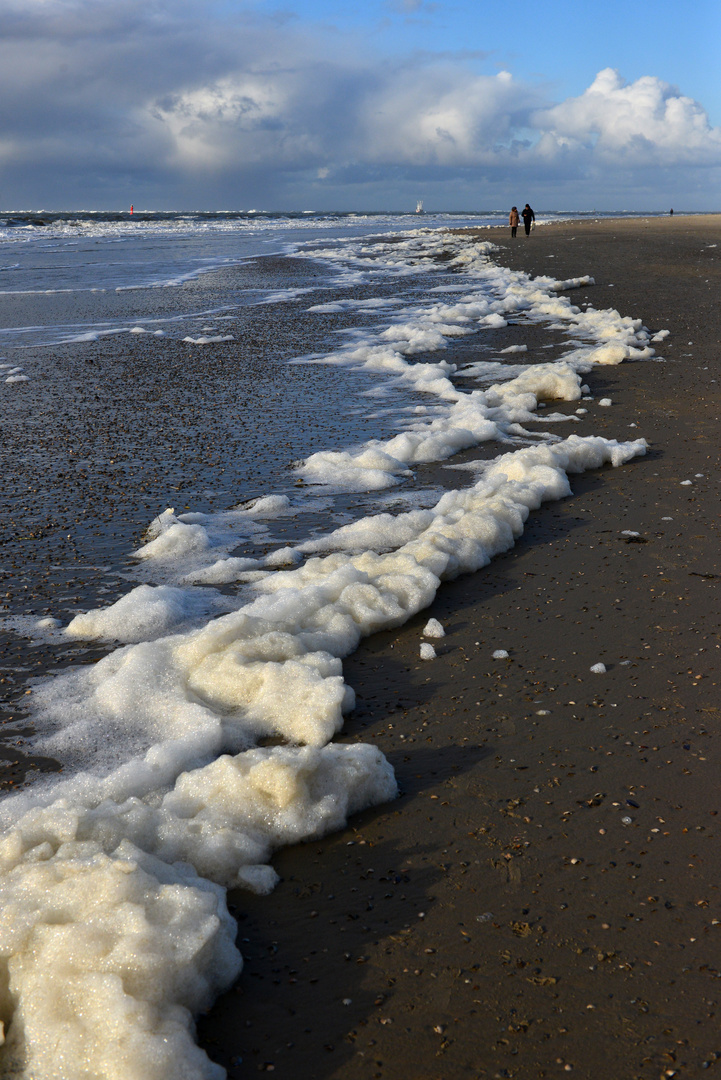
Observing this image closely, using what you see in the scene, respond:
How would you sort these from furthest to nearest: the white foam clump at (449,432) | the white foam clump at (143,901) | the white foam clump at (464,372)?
1. the white foam clump at (464,372)
2. the white foam clump at (449,432)
3. the white foam clump at (143,901)

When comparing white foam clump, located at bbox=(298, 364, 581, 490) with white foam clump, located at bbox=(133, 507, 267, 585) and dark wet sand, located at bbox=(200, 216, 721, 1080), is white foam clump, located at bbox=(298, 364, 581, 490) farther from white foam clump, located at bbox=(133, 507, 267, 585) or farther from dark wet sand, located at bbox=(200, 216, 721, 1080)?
dark wet sand, located at bbox=(200, 216, 721, 1080)

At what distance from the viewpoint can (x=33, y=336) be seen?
1532 centimetres

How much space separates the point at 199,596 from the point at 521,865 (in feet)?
9.01

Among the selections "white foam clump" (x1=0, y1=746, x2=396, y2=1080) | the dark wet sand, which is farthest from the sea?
the dark wet sand

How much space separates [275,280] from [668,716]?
2345 cm

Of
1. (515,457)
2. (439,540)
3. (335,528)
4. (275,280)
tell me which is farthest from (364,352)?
(275,280)

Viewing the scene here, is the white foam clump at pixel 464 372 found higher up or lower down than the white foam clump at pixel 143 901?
higher up

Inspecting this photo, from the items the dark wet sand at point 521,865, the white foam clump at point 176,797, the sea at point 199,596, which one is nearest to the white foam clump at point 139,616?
the sea at point 199,596

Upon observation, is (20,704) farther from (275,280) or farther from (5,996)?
(275,280)

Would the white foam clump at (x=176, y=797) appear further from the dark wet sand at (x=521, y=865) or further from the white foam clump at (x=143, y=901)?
the dark wet sand at (x=521, y=865)

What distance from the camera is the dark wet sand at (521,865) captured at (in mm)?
2170

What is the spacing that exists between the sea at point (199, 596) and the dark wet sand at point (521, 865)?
168 mm

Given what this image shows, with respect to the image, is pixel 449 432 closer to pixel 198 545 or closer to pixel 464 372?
pixel 198 545

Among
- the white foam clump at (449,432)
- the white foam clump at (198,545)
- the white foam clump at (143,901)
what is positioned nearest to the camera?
the white foam clump at (143,901)
